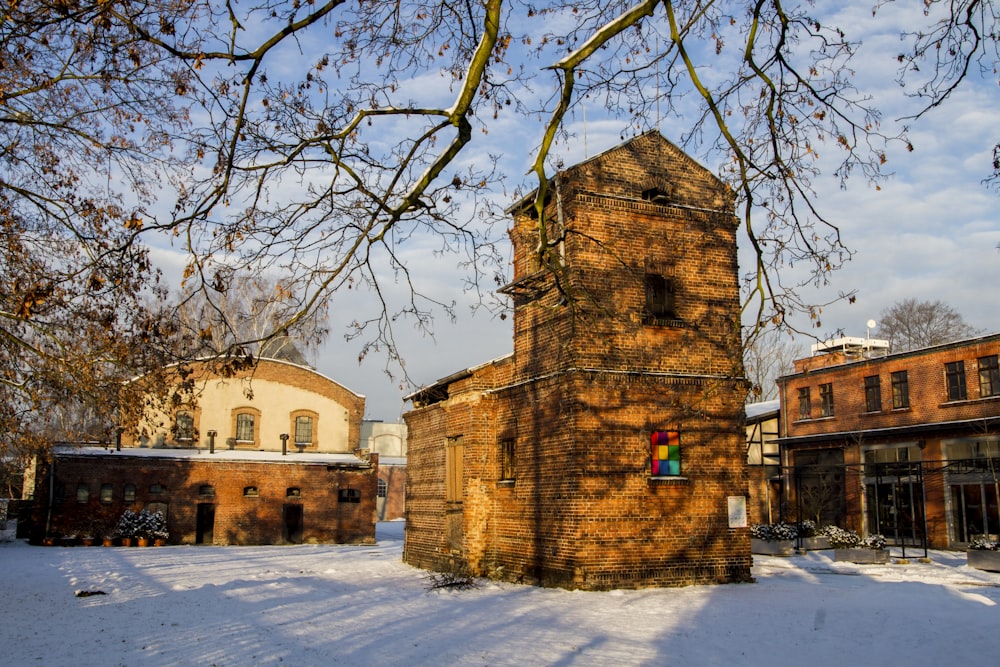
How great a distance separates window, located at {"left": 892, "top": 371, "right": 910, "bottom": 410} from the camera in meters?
29.9

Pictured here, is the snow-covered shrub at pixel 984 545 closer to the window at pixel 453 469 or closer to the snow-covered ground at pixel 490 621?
the snow-covered ground at pixel 490 621

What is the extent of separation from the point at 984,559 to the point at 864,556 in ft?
9.45

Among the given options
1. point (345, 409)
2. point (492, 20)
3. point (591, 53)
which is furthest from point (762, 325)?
point (345, 409)

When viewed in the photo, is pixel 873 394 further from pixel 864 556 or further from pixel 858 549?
pixel 864 556

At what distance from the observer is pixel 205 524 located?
3384cm

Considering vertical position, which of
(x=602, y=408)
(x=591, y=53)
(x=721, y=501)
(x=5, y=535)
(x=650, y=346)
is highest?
(x=591, y=53)

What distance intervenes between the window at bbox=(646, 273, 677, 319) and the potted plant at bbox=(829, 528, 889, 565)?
980 cm

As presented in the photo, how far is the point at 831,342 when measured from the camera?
9031 millimetres

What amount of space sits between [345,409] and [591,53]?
34.7 meters

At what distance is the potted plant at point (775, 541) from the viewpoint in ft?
83.7

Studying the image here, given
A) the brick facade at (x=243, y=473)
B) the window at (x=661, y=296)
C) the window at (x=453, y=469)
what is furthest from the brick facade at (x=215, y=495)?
the window at (x=661, y=296)

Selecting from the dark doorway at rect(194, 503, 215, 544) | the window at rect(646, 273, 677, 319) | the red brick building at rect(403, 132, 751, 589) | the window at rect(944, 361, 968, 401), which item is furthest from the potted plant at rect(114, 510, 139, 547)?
the window at rect(944, 361, 968, 401)

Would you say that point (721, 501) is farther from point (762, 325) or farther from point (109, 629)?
point (109, 629)

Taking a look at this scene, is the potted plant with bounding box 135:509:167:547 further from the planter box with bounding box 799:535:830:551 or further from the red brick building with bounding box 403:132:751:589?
the planter box with bounding box 799:535:830:551
